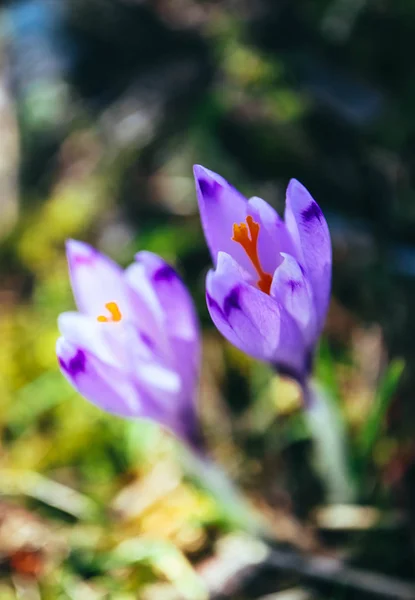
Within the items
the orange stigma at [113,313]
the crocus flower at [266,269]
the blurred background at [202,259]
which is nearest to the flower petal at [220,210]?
the crocus flower at [266,269]

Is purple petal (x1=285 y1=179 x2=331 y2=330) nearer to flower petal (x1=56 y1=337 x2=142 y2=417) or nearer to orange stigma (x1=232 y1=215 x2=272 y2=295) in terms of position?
orange stigma (x1=232 y1=215 x2=272 y2=295)

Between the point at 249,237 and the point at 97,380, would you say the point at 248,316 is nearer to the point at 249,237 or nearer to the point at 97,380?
the point at 249,237

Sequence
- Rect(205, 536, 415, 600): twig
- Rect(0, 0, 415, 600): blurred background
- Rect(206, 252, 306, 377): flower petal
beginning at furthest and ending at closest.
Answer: Rect(0, 0, 415, 600): blurred background
Rect(205, 536, 415, 600): twig
Rect(206, 252, 306, 377): flower petal

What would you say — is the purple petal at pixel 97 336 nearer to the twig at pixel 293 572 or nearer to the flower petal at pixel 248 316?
the flower petal at pixel 248 316

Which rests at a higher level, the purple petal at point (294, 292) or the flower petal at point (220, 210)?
the flower petal at point (220, 210)

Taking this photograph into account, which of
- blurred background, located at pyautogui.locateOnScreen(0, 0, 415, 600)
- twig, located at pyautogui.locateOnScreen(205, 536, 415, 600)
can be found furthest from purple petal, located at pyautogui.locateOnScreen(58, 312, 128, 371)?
twig, located at pyautogui.locateOnScreen(205, 536, 415, 600)

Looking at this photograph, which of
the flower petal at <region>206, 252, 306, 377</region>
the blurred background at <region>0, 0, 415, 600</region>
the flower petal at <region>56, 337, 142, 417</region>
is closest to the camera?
the flower petal at <region>206, 252, 306, 377</region>

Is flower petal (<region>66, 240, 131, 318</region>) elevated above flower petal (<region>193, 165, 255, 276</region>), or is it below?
below

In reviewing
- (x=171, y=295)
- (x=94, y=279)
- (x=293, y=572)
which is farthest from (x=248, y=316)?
(x=293, y=572)

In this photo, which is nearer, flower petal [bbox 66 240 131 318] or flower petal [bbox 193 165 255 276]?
flower petal [bbox 193 165 255 276]
